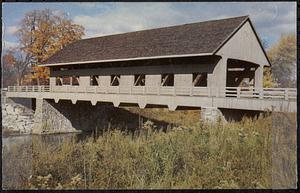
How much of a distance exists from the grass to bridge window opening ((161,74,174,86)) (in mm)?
1482

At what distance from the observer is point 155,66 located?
26.5ft

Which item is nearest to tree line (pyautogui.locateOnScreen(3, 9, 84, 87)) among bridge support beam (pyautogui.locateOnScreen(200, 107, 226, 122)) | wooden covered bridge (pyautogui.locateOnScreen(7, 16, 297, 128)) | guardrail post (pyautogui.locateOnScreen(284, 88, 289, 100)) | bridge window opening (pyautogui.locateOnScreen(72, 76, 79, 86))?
wooden covered bridge (pyautogui.locateOnScreen(7, 16, 297, 128))

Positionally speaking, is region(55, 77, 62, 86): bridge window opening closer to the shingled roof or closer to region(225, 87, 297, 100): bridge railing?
the shingled roof

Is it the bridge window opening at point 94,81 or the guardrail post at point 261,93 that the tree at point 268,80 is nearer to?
the guardrail post at point 261,93

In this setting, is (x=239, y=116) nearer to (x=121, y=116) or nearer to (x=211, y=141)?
(x=211, y=141)

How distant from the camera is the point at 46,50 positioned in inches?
298

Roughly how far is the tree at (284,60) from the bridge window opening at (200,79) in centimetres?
135

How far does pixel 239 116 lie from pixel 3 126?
4.55 m

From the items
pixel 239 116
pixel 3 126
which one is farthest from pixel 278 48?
pixel 3 126

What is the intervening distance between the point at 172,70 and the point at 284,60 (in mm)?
2295

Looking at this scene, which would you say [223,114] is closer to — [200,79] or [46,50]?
[200,79]

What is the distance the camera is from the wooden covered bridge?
7.07 m

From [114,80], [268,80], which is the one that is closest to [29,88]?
[114,80]

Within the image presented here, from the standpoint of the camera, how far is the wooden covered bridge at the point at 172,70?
7070mm
